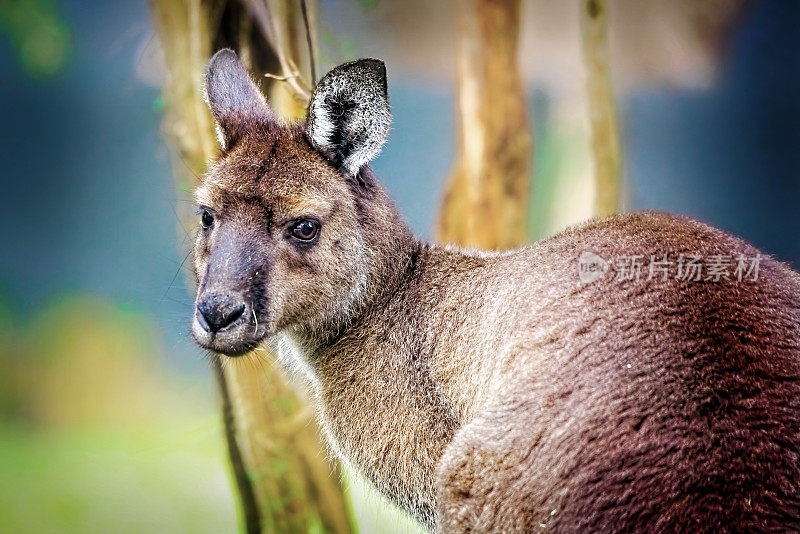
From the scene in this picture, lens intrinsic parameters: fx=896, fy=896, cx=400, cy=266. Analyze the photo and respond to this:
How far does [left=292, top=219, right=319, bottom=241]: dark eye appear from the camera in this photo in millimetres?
3877

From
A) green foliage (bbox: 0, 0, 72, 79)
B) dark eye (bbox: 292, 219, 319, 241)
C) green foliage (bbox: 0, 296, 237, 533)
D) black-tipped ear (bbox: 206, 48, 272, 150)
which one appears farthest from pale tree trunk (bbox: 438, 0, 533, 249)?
green foliage (bbox: 0, 0, 72, 79)

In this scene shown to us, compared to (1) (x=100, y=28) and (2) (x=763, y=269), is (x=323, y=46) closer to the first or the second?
(1) (x=100, y=28)

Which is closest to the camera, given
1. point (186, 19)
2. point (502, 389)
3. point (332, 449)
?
point (502, 389)

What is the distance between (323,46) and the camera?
597 centimetres

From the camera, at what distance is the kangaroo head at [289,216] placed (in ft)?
12.2

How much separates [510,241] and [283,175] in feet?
9.11

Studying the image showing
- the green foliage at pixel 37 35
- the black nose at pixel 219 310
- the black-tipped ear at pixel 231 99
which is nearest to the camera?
the black nose at pixel 219 310

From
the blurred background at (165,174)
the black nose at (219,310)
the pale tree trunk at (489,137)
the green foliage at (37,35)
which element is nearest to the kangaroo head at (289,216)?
the black nose at (219,310)

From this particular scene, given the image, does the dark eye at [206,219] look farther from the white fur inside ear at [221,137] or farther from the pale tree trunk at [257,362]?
the pale tree trunk at [257,362]

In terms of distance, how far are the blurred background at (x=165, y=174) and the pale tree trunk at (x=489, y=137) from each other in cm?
8

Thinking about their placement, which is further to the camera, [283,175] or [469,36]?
[469,36]

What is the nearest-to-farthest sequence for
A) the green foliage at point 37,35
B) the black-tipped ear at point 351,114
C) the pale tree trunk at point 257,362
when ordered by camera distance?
the black-tipped ear at point 351,114, the pale tree trunk at point 257,362, the green foliage at point 37,35

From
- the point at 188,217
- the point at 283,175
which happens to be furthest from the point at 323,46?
the point at 283,175

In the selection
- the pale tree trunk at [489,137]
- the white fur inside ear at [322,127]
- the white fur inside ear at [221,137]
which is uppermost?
the white fur inside ear at [322,127]
